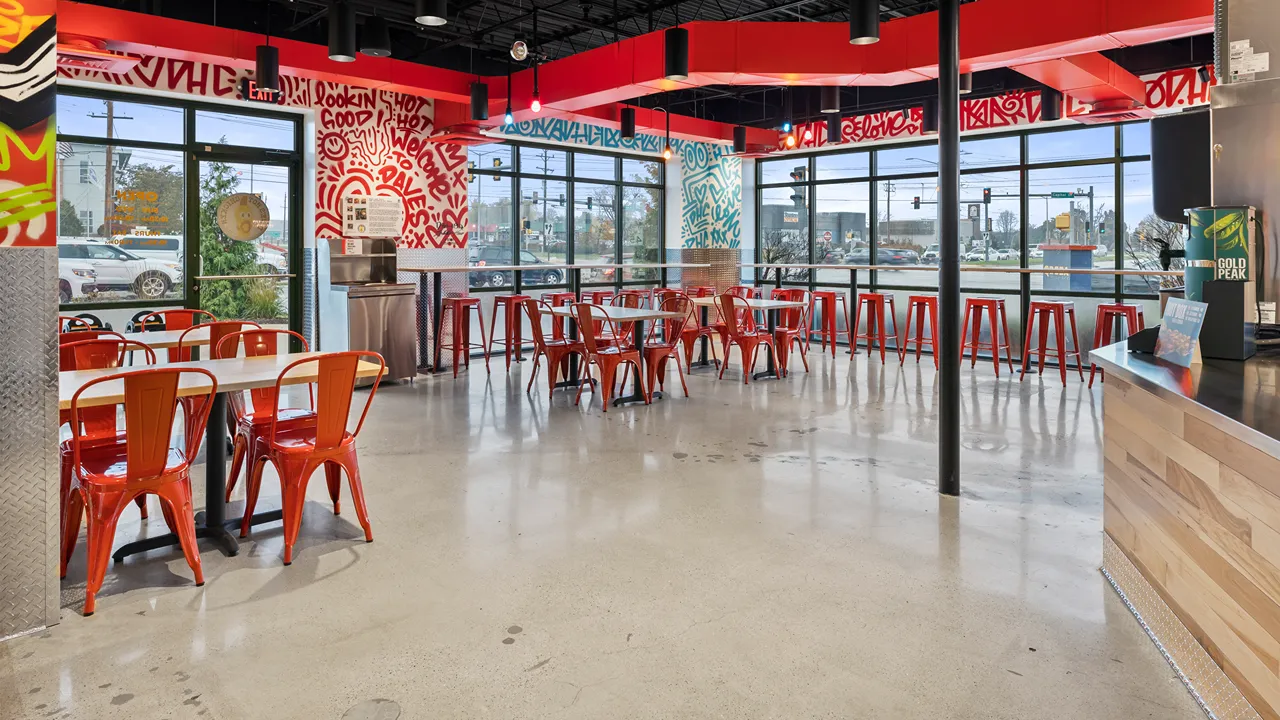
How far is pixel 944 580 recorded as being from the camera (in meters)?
3.36

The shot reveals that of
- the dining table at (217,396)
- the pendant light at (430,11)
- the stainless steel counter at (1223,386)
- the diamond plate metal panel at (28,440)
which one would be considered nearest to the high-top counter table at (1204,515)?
the stainless steel counter at (1223,386)

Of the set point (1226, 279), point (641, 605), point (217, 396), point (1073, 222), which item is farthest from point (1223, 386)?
point (1073, 222)

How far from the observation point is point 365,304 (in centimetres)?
866

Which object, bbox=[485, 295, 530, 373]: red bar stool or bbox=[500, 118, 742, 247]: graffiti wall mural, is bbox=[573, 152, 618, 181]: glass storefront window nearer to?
bbox=[500, 118, 742, 247]: graffiti wall mural

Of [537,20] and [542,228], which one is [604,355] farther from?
[542,228]

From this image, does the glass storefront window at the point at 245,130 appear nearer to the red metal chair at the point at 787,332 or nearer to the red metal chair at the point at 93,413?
the red metal chair at the point at 93,413

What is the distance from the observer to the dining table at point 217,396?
11.7ft

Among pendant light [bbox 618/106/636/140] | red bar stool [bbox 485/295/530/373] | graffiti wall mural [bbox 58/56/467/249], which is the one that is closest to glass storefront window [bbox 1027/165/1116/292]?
pendant light [bbox 618/106/636/140]

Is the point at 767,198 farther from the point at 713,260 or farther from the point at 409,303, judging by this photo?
the point at 409,303

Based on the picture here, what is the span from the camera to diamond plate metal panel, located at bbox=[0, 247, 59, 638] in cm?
288

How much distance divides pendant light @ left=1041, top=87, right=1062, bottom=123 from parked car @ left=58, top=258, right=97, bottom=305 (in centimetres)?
993

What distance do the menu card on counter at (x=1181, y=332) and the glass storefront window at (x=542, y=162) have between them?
910cm

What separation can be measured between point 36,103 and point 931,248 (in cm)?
1087

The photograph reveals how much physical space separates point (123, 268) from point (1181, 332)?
28.3 feet
